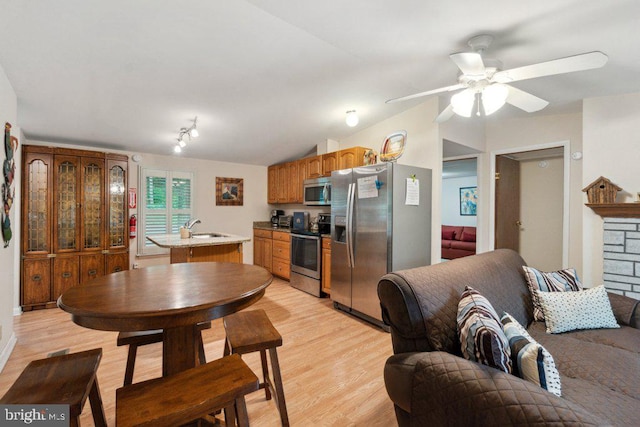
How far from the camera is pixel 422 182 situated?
3.08 meters

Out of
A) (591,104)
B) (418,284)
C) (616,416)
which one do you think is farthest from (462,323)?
(591,104)

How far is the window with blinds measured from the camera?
4.33 m

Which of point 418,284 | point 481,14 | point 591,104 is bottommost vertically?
point 418,284

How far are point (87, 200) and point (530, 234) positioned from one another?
249 inches

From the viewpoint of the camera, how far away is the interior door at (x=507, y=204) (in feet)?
12.6

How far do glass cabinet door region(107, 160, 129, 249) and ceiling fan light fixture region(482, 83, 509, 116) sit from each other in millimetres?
4346

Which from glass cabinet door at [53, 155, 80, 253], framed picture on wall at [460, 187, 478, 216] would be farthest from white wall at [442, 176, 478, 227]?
glass cabinet door at [53, 155, 80, 253]

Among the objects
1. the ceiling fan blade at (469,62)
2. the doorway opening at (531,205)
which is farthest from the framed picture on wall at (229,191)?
the ceiling fan blade at (469,62)

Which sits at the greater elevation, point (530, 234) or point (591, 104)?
point (591, 104)

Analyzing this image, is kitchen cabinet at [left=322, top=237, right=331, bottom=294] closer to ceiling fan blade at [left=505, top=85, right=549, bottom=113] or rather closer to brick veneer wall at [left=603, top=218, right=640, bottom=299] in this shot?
ceiling fan blade at [left=505, top=85, right=549, bottom=113]

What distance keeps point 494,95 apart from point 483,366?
1633 millimetres

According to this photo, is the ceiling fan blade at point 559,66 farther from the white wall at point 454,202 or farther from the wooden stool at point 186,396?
the white wall at point 454,202

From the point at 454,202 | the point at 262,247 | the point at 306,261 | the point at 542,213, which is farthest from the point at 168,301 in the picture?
the point at 454,202

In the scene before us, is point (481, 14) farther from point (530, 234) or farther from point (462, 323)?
point (530, 234)
